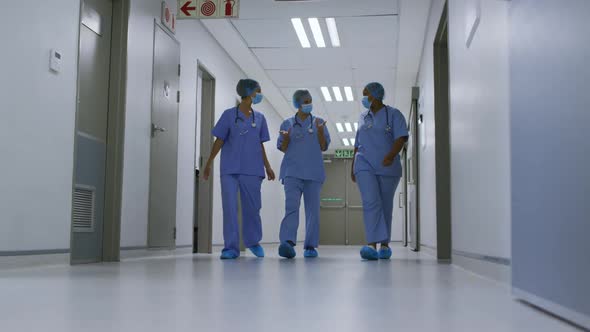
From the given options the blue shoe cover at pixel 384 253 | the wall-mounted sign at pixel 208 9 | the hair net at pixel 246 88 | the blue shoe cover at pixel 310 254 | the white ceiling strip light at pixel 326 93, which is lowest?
the blue shoe cover at pixel 310 254

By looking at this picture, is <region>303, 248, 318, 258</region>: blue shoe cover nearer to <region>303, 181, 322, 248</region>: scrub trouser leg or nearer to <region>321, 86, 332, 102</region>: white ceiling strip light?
<region>303, 181, 322, 248</region>: scrub trouser leg

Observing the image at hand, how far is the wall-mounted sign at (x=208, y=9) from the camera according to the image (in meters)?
5.36

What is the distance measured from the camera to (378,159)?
Answer: 481 centimetres

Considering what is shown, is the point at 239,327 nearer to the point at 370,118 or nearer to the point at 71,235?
the point at 71,235

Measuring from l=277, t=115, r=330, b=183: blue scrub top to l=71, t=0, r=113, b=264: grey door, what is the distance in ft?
5.20

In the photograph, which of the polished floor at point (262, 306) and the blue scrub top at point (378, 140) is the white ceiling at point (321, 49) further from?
the polished floor at point (262, 306)

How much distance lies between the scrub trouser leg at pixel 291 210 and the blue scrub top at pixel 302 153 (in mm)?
79

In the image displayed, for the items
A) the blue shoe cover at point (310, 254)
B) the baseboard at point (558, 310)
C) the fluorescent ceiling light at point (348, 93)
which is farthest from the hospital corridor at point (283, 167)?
the fluorescent ceiling light at point (348, 93)

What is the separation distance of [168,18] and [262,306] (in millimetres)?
4745

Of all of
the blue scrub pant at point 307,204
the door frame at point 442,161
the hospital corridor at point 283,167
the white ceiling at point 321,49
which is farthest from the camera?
the white ceiling at point 321,49

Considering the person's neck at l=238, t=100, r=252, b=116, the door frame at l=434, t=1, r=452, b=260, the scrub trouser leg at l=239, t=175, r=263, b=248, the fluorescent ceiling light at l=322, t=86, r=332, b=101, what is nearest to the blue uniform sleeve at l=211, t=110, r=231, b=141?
the person's neck at l=238, t=100, r=252, b=116

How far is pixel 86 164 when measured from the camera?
4328 mm

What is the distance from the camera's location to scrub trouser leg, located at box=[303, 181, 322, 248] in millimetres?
5395

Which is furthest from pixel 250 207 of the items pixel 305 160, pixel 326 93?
pixel 326 93
